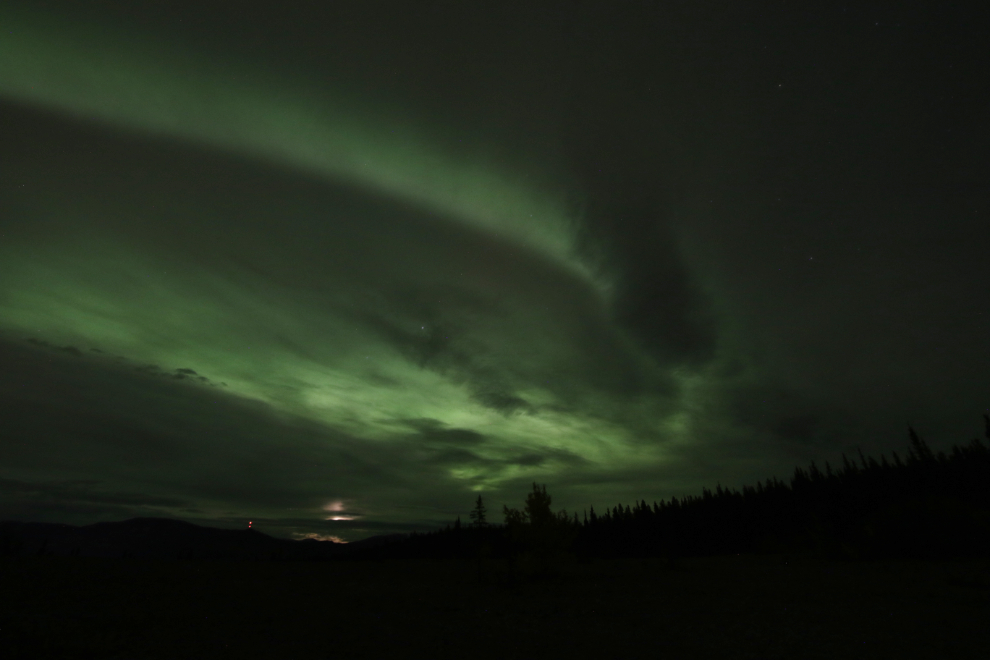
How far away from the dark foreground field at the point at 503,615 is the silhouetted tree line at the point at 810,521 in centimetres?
691

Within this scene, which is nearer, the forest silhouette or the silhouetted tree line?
the forest silhouette

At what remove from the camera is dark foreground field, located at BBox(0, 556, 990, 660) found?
18047 millimetres

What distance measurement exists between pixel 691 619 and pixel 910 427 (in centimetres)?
13533

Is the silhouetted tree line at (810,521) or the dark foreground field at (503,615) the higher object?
the silhouetted tree line at (810,521)

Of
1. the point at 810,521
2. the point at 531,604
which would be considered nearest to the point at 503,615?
the point at 531,604

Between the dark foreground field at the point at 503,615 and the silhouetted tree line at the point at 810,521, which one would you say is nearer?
the dark foreground field at the point at 503,615

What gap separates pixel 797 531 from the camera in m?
81.2

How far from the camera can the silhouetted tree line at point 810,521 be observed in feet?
137

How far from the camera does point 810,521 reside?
85.2 m

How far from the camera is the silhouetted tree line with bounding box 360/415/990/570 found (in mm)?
41906

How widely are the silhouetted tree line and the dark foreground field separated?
6.91m

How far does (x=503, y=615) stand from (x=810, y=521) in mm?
87651

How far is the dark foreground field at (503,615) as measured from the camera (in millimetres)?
18047

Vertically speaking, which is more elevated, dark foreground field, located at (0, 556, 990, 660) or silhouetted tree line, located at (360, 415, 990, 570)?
silhouetted tree line, located at (360, 415, 990, 570)
